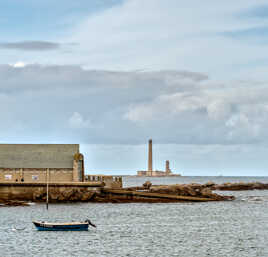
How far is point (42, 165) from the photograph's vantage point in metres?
83.1

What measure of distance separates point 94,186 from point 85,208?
17.6ft

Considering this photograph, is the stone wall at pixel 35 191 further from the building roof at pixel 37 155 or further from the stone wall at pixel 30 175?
the building roof at pixel 37 155

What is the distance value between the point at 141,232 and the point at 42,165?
2934 centimetres

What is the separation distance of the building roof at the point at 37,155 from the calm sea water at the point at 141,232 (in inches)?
294

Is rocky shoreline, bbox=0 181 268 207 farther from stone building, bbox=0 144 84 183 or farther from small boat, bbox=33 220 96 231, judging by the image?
small boat, bbox=33 220 96 231

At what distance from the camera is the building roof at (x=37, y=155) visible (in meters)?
83.4

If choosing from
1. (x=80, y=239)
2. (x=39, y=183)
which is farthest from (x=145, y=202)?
(x=80, y=239)

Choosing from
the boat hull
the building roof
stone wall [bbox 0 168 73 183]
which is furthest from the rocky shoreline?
the boat hull

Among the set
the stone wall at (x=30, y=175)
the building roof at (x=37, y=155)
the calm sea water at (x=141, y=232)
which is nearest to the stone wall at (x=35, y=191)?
the calm sea water at (x=141, y=232)

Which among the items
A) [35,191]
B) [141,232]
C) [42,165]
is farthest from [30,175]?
[141,232]

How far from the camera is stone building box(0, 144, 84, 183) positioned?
82.5 m

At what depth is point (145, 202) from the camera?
281 ft

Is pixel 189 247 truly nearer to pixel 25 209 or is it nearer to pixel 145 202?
pixel 25 209

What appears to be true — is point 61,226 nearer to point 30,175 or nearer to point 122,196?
point 30,175
